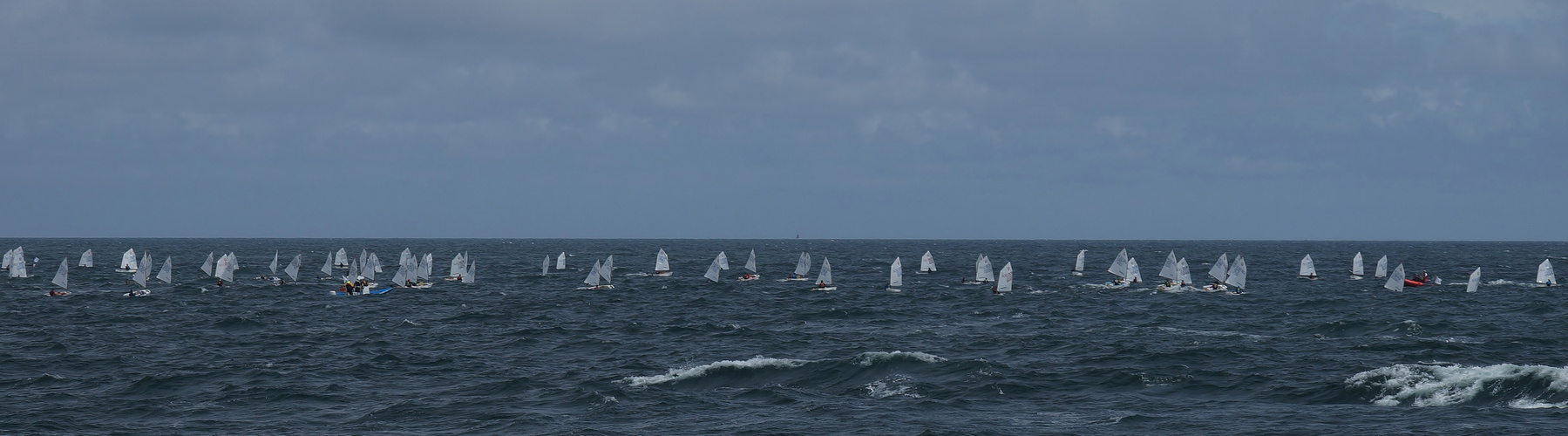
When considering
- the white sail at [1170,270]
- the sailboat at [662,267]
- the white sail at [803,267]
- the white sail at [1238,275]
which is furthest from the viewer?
the sailboat at [662,267]

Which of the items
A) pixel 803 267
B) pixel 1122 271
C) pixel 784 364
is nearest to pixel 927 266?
pixel 803 267

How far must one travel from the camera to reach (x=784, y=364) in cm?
5697

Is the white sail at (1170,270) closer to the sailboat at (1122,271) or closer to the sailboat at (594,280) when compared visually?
the sailboat at (1122,271)

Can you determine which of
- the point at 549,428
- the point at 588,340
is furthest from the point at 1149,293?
the point at 549,428

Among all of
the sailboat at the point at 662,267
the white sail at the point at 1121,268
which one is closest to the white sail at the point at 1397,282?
the white sail at the point at 1121,268

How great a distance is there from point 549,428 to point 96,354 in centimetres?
3238

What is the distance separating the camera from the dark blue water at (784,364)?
44281mm

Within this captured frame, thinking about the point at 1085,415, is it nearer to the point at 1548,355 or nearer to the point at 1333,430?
the point at 1333,430

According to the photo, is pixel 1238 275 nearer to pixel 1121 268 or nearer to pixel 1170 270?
pixel 1170 270

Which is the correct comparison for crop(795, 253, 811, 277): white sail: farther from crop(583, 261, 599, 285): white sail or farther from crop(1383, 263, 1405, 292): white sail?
crop(1383, 263, 1405, 292): white sail

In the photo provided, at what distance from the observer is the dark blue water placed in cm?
4428

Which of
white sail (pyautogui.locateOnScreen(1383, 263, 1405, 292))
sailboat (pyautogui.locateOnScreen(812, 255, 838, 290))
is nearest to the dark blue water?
white sail (pyautogui.locateOnScreen(1383, 263, 1405, 292))

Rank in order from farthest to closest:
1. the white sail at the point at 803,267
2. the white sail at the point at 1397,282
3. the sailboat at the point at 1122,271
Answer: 1. the white sail at the point at 803,267
2. the sailboat at the point at 1122,271
3. the white sail at the point at 1397,282

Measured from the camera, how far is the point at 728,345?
67.5 meters
